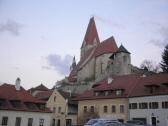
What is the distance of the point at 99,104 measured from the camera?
59.3 meters

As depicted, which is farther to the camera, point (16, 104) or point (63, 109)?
point (63, 109)

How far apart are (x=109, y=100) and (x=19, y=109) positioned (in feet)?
55.3

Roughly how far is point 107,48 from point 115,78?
2563 centimetres

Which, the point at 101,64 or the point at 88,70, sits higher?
the point at 101,64

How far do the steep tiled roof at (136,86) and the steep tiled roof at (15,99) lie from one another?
11991 millimetres

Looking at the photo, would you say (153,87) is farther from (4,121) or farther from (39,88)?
(39,88)

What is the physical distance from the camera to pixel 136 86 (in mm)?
56500

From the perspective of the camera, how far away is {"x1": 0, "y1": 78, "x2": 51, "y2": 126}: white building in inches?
1981

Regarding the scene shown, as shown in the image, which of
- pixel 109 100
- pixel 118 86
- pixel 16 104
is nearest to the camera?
pixel 16 104

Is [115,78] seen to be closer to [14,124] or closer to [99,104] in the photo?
[99,104]

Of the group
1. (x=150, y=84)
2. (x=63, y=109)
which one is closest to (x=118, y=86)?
(x=150, y=84)

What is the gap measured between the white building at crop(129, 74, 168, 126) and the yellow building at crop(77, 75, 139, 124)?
180cm

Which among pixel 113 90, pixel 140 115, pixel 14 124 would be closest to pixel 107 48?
pixel 113 90

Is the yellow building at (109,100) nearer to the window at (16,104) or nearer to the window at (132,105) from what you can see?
the window at (132,105)
